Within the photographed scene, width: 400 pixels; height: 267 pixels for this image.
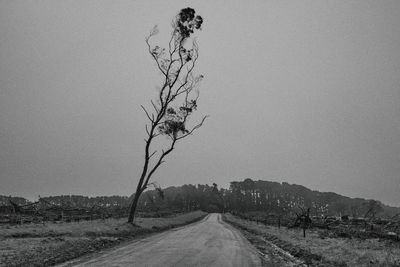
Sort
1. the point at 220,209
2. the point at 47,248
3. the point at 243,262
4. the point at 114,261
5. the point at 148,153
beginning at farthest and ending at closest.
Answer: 1. the point at 220,209
2. the point at 148,153
3. the point at 47,248
4. the point at 243,262
5. the point at 114,261

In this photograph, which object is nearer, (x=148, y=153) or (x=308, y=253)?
(x=308, y=253)

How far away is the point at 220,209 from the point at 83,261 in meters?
176

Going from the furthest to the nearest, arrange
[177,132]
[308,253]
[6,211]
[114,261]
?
1. [6,211]
2. [177,132]
3. [308,253]
4. [114,261]

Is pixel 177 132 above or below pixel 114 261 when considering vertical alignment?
above

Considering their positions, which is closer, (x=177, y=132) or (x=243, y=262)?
(x=243, y=262)

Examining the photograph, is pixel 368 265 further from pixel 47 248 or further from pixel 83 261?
pixel 47 248

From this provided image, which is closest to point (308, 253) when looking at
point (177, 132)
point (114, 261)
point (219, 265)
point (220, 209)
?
point (219, 265)

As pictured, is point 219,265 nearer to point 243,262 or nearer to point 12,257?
point 243,262

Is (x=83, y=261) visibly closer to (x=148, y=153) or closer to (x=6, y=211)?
(x=148, y=153)

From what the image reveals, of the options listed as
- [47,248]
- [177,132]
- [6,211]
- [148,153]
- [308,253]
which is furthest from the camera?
[6,211]

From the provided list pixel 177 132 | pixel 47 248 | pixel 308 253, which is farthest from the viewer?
pixel 177 132

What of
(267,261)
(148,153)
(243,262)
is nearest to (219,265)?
(243,262)

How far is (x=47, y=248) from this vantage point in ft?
44.8

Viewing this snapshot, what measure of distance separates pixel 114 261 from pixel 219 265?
348cm
